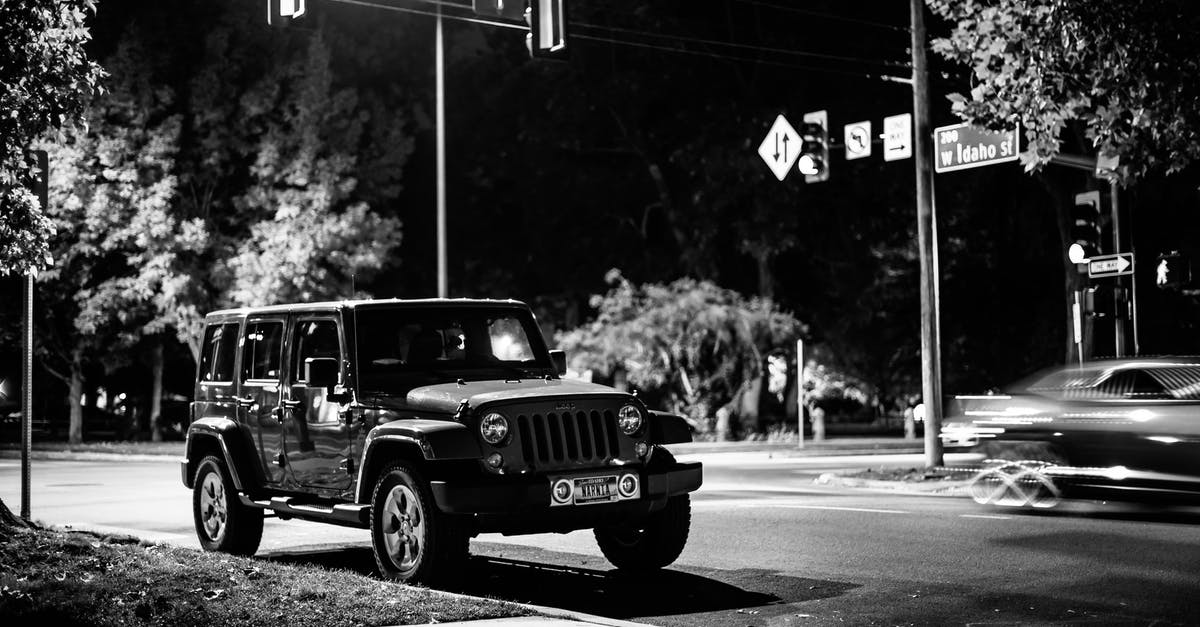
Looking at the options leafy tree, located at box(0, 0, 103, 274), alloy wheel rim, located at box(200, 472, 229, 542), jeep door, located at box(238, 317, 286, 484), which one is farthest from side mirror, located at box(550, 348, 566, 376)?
leafy tree, located at box(0, 0, 103, 274)

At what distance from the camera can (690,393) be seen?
39969 mm

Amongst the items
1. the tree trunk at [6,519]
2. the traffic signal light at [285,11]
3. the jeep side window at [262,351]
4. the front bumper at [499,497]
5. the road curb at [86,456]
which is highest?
the traffic signal light at [285,11]

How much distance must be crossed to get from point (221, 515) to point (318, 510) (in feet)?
6.02

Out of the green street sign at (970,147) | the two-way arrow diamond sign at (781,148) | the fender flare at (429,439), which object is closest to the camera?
the fender flare at (429,439)

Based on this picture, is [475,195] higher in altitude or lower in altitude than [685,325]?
higher

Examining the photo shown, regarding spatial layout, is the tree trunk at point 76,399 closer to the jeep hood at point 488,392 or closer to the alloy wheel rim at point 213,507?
the alloy wheel rim at point 213,507

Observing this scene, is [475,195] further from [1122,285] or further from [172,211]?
[1122,285]

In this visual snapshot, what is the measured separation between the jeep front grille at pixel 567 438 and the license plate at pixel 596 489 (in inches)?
6.3

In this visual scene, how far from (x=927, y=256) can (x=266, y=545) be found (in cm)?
1286

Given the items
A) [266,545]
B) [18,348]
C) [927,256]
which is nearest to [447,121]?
[18,348]

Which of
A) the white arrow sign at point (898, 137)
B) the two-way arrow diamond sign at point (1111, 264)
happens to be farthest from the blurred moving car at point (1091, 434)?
the white arrow sign at point (898, 137)

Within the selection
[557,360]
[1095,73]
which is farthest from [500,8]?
[1095,73]

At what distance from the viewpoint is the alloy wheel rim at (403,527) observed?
10.4m

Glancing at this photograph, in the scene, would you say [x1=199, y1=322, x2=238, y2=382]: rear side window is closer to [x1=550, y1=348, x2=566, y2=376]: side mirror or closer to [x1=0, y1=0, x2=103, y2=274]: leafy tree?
[x1=0, y1=0, x2=103, y2=274]: leafy tree
